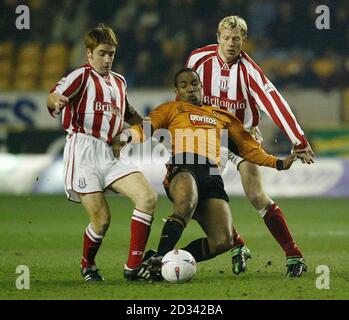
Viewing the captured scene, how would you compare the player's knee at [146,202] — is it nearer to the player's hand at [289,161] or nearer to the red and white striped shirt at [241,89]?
the player's hand at [289,161]

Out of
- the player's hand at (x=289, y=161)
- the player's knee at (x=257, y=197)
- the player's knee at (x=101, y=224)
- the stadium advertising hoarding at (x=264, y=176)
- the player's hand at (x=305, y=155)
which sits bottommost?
the player's knee at (x=101, y=224)

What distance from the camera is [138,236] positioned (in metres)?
7.04

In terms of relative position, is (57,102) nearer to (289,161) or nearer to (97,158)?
(97,158)

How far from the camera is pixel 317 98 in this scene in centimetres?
1659

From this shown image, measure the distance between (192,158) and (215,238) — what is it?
0.63m

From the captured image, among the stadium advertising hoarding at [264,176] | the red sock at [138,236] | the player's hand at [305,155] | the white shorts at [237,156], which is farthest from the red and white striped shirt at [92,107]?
the stadium advertising hoarding at [264,176]

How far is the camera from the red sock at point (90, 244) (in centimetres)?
718

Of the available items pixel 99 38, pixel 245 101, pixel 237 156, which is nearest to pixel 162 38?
pixel 245 101

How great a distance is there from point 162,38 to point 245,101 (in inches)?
392

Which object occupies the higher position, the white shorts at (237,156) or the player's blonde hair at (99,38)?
the player's blonde hair at (99,38)

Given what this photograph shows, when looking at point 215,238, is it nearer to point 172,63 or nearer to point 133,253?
point 133,253

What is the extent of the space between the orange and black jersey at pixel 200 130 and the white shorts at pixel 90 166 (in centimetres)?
33
